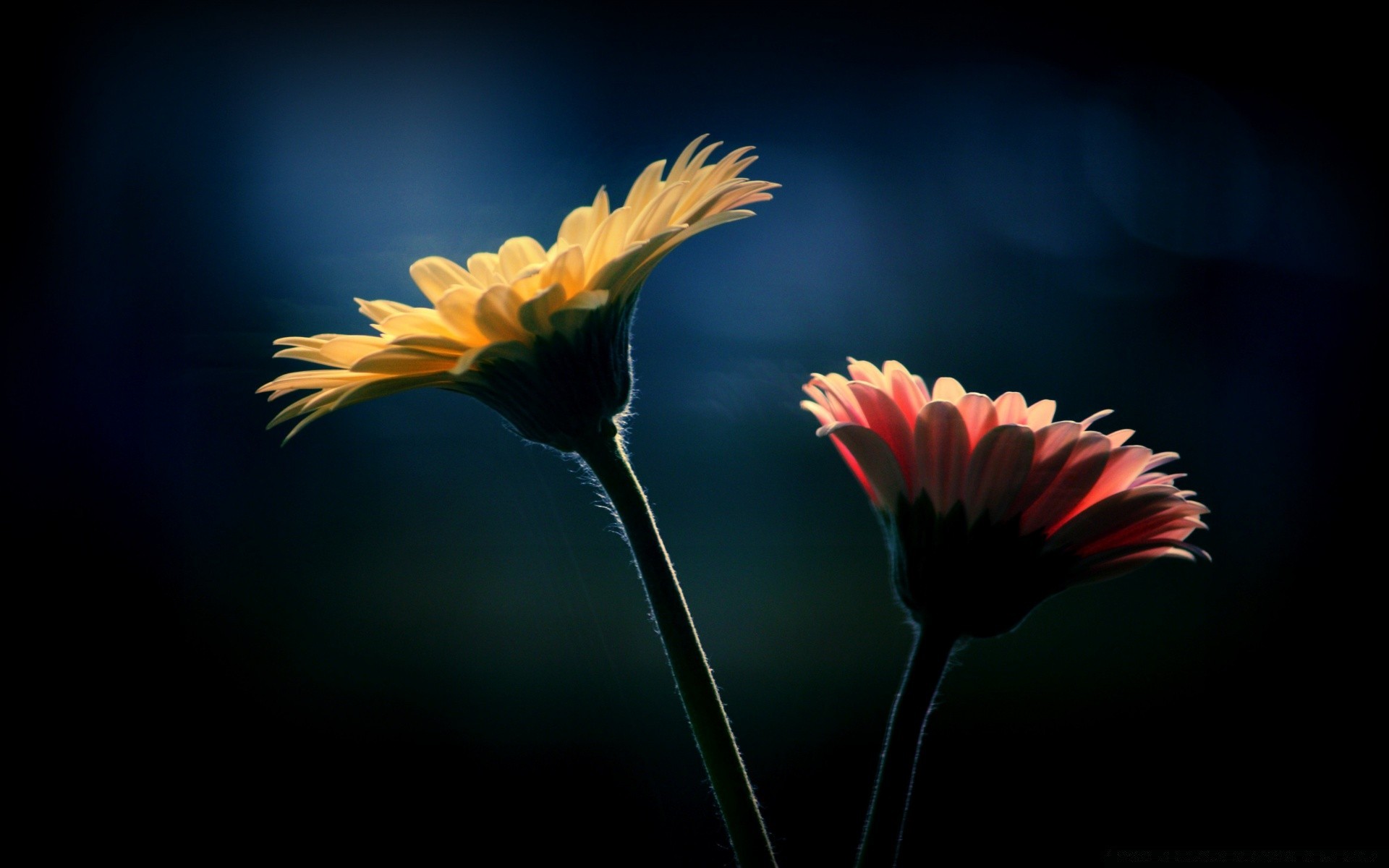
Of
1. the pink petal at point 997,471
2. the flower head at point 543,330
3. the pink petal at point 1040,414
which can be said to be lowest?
the pink petal at point 997,471

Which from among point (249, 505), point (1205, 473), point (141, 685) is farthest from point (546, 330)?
point (1205, 473)

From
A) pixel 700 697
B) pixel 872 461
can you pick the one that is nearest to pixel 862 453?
pixel 872 461

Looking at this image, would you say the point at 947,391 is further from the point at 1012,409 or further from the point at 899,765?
the point at 899,765

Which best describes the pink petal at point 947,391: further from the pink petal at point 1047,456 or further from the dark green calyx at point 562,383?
the dark green calyx at point 562,383

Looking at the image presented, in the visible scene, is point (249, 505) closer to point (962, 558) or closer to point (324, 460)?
point (324, 460)

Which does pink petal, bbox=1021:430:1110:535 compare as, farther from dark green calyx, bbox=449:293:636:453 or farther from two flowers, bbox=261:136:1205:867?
dark green calyx, bbox=449:293:636:453

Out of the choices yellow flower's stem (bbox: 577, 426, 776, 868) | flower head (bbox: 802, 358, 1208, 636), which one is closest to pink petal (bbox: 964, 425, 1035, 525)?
flower head (bbox: 802, 358, 1208, 636)

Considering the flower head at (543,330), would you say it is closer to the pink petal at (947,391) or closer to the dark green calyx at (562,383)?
the dark green calyx at (562,383)

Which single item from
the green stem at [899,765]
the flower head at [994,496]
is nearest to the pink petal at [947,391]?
the flower head at [994,496]

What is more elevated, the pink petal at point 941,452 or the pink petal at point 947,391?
the pink petal at point 947,391
